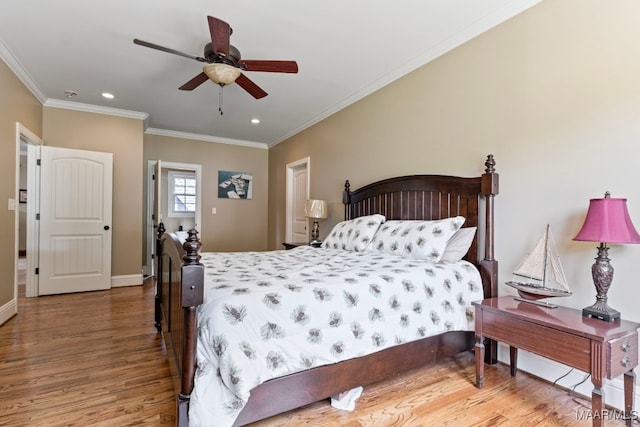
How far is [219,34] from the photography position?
2.17m

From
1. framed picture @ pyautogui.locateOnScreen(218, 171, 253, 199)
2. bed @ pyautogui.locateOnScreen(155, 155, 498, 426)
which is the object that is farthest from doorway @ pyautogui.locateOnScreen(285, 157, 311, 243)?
bed @ pyautogui.locateOnScreen(155, 155, 498, 426)

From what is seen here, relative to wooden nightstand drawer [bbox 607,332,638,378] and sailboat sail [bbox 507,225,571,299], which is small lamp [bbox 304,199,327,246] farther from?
wooden nightstand drawer [bbox 607,332,638,378]

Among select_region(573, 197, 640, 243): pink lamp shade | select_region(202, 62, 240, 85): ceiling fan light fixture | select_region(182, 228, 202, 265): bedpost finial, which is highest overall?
select_region(202, 62, 240, 85): ceiling fan light fixture

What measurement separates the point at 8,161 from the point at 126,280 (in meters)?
2.23

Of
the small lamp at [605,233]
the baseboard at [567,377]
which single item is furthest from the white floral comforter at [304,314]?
the small lamp at [605,233]

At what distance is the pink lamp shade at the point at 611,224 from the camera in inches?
62.2

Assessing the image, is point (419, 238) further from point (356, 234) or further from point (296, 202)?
point (296, 202)

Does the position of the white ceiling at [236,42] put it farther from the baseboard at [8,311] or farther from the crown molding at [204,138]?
the baseboard at [8,311]

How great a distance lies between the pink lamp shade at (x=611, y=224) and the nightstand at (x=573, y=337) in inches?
16.9

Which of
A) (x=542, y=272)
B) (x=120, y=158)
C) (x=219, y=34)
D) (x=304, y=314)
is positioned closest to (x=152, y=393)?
(x=304, y=314)

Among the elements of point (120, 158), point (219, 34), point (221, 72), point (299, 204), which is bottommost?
point (299, 204)

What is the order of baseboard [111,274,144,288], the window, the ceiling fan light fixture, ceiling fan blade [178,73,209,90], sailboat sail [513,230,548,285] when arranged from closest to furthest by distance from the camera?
sailboat sail [513,230,548,285], the ceiling fan light fixture, ceiling fan blade [178,73,209,90], baseboard [111,274,144,288], the window

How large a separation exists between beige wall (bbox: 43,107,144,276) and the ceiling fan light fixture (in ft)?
9.96

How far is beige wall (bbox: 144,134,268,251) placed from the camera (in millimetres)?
5777
